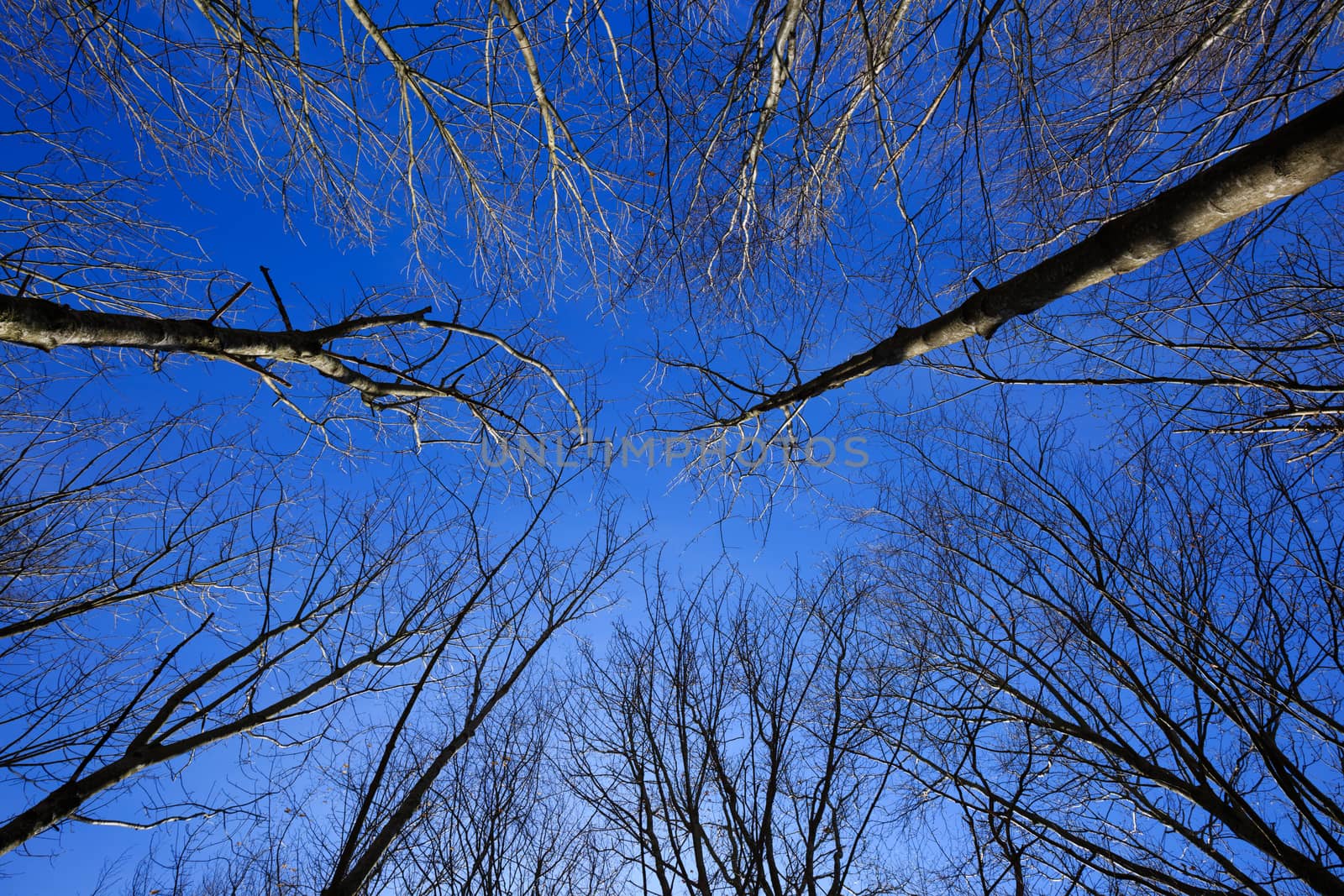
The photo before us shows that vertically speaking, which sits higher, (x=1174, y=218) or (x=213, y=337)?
(x=213, y=337)

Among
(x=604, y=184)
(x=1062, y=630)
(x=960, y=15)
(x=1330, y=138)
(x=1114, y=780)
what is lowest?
(x=1114, y=780)

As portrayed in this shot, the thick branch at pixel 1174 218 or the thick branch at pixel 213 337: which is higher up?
the thick branch at pixel 213 337

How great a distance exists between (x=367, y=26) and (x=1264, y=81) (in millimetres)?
4295

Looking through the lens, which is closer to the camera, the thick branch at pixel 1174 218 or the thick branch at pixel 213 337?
the thick branch at pixel 1174 218

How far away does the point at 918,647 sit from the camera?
518 centimetres

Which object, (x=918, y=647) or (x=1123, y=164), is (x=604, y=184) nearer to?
(x=1123, y=164)

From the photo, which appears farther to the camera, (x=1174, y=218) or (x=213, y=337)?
(x=213, y=337)

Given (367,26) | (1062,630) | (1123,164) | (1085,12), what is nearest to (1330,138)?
(1123,164)

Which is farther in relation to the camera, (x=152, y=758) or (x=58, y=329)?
(x=152, y=758)

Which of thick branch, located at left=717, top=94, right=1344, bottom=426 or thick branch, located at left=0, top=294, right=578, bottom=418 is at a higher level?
thick branch, located at left=0, top=294, right=578, bottom=418

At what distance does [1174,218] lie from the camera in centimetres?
176

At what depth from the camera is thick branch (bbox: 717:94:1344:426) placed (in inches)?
60.7

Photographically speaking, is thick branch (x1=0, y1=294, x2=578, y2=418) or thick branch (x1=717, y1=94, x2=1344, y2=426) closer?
thick branch (x1=717, y1=94, x2=1344, y2=426)

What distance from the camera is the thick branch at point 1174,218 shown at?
154 centimetres
